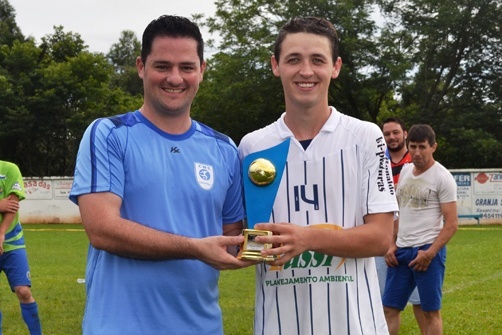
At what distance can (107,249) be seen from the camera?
9.39 ft

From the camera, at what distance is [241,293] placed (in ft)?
37.6

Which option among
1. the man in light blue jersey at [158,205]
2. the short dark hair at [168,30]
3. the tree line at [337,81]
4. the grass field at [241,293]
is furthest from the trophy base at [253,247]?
the tree line at [337,81]

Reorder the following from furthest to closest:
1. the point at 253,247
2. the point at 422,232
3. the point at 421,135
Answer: the point at 422,232 < the point at 421,135 < the point at 253,247

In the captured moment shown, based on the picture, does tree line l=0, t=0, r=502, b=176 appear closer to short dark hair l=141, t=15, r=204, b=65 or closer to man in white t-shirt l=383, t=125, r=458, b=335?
man in white t-shirt l=383, t=125, r=458, b=335

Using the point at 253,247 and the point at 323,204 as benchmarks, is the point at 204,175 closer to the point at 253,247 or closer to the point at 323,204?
the point at 253,247

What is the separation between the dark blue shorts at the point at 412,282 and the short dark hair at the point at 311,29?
13.9 ft

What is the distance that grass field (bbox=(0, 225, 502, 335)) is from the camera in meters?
8.95

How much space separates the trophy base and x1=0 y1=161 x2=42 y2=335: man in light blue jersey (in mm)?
5737

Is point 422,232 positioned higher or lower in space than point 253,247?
lower

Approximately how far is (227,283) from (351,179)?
9.68 m

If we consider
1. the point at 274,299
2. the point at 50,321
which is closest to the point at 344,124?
the point at 274,299

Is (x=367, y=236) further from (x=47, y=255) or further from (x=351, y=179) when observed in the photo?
(x=47, y=255)

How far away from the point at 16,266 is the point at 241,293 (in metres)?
4.22

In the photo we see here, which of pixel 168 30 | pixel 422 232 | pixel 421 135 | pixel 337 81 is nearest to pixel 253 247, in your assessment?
pixel 168 30
